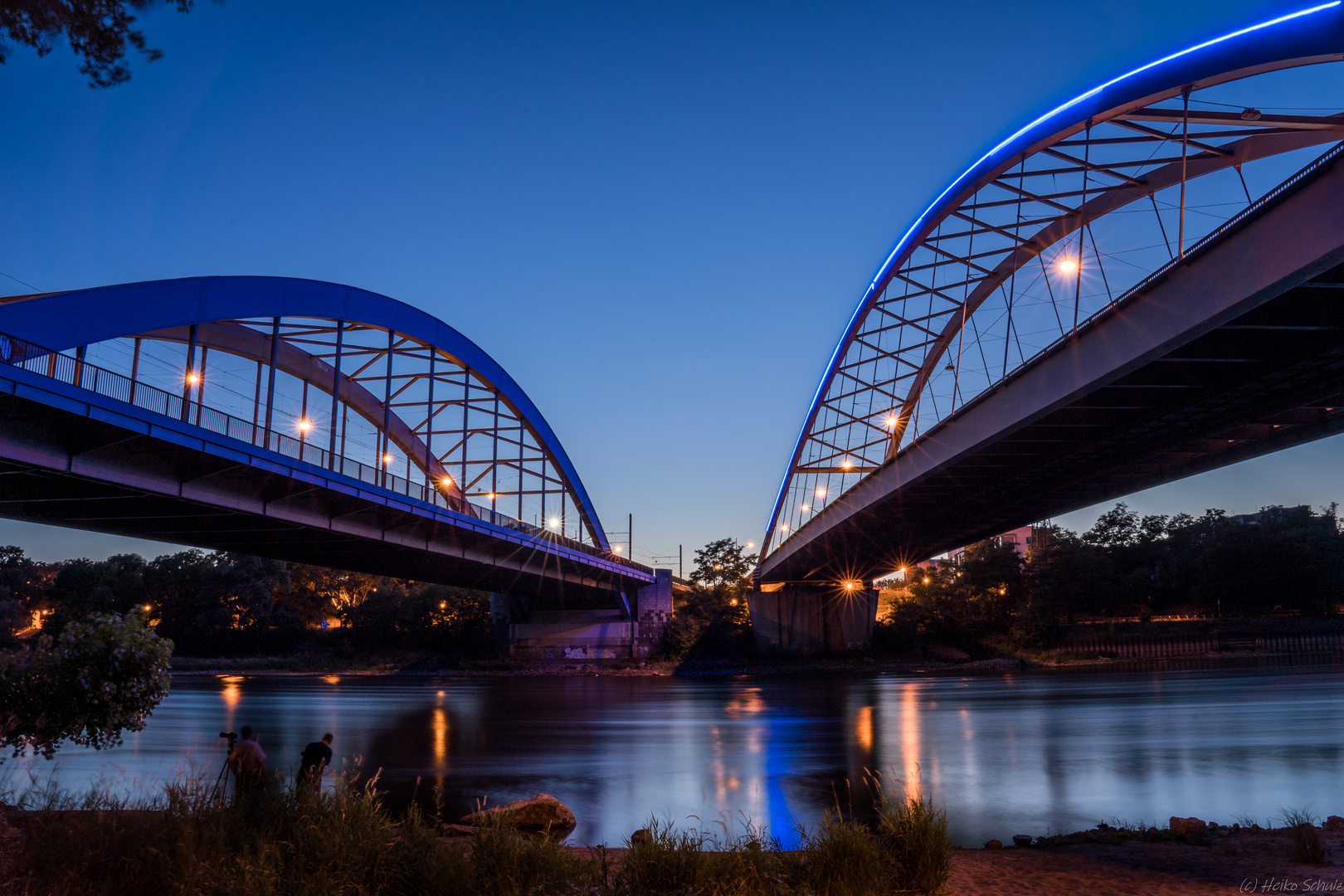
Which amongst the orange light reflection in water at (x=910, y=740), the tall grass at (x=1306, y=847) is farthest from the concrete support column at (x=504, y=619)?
the tall grass at (x=1306, y=847)

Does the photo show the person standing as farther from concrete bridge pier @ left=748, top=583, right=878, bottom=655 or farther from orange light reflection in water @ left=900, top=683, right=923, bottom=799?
concrete bridge pier @ left=748, top=583, right=878, bottom=655

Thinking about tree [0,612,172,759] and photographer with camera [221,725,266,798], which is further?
tree [0,612,172,759]

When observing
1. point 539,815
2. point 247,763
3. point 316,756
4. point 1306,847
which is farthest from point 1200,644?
point 247,763

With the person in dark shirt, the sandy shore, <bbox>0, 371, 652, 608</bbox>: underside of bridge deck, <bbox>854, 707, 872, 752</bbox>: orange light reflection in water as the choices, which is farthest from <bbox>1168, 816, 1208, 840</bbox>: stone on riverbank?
<bbox>0, 371, 652, 608</bbox>: underside of bridge deck

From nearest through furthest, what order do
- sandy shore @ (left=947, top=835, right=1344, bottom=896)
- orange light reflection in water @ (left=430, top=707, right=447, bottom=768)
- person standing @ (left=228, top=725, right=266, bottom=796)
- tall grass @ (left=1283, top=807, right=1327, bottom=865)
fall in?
sandy shore @ (left=947, top=835, right=1344, bottom=896), tall grass @ (left=1283, top=807, right=1327, bottom=865), person standing @ (left=228, top=725, right=266, bottom=796), orange light reflection in water @ (left=430, top=707, right=447, bottom=768)

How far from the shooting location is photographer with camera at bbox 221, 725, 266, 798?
913 centimetres

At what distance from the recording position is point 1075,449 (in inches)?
1136

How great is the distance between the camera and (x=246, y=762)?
997 centimetres

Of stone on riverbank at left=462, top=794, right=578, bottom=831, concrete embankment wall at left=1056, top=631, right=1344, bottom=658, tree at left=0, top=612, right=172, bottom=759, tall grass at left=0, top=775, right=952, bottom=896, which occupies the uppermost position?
tree at left=0, top=612, right=172, bottom=759

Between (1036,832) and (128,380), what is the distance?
23.0 metres

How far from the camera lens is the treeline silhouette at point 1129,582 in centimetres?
7412

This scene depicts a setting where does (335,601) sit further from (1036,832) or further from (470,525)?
(1036,832)

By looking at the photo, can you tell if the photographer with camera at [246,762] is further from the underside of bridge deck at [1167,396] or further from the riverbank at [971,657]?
the riverbank at [971,657]

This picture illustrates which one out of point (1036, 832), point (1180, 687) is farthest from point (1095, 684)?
point (1036, 832)
